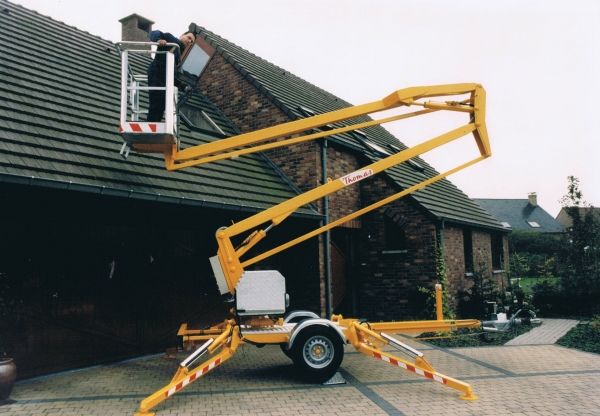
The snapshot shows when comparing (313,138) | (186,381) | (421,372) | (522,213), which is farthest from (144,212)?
(522,213)

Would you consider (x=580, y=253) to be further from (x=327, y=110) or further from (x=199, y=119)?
(x=199, y=119)

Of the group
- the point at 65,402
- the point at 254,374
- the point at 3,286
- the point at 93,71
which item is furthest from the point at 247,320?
the point at 93,71

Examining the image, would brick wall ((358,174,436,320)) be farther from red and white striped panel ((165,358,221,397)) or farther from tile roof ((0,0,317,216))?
red and white striped panel ((165,358,221,397))

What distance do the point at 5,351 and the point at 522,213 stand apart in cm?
5918

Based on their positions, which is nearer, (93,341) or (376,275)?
(93,341)

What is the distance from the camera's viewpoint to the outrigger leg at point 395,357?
6.17 metres

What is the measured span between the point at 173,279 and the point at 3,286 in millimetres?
3000

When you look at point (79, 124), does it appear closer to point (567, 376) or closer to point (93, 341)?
point (93, 341)

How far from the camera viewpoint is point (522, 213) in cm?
5778

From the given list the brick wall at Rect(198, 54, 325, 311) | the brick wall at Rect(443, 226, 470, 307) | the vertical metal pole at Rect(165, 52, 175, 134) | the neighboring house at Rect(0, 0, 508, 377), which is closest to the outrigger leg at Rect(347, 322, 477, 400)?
the neighboring house at Rect(0, 0, 508, 377)

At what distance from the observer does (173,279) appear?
9.25 m

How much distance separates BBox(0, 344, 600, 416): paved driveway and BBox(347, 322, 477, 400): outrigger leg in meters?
0.19

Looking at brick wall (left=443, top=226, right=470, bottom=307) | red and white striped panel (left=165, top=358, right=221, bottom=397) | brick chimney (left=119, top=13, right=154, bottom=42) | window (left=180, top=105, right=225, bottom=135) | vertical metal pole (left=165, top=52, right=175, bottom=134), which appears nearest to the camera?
red and white striped panel (left=165, top=358, right=221, bottom=397)

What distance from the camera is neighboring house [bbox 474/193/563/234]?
56.2 m
